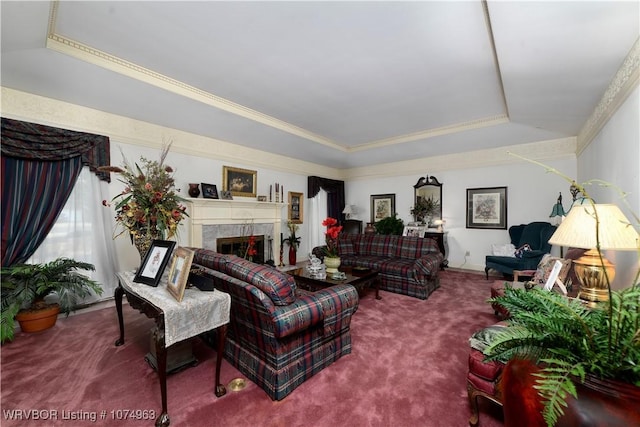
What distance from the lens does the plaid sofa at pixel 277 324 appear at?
177cm

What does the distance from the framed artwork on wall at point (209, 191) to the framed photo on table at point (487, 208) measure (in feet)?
17.3

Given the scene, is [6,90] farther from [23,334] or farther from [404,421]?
[404,421]

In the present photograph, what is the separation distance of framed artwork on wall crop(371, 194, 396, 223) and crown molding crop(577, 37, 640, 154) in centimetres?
378

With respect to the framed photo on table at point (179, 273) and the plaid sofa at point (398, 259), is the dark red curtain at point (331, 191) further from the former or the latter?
the framed photo on table at point (179, 273)

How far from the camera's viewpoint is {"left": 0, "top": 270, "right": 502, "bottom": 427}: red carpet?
1.64 m

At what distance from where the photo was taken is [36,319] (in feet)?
8.89

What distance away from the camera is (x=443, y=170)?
6.07 meters

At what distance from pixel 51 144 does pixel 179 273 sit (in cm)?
305

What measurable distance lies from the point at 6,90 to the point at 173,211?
2.85 m

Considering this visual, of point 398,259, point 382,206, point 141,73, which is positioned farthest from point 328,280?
point 382,206

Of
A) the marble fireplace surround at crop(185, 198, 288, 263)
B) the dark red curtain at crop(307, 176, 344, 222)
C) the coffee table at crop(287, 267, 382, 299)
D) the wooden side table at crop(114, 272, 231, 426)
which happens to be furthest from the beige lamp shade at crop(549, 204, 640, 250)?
the dark red curtain at crop(307, 176, 344, 222)

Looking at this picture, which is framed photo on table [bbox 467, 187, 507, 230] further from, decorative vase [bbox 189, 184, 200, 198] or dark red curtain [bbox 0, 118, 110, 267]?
dark red curtain [bbox 0, 118, 110, 267]

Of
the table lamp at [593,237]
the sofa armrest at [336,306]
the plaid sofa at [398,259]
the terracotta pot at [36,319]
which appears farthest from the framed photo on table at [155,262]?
the plaid sofa at [398,259]

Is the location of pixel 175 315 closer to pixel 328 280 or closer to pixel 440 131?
pixel 328 280
